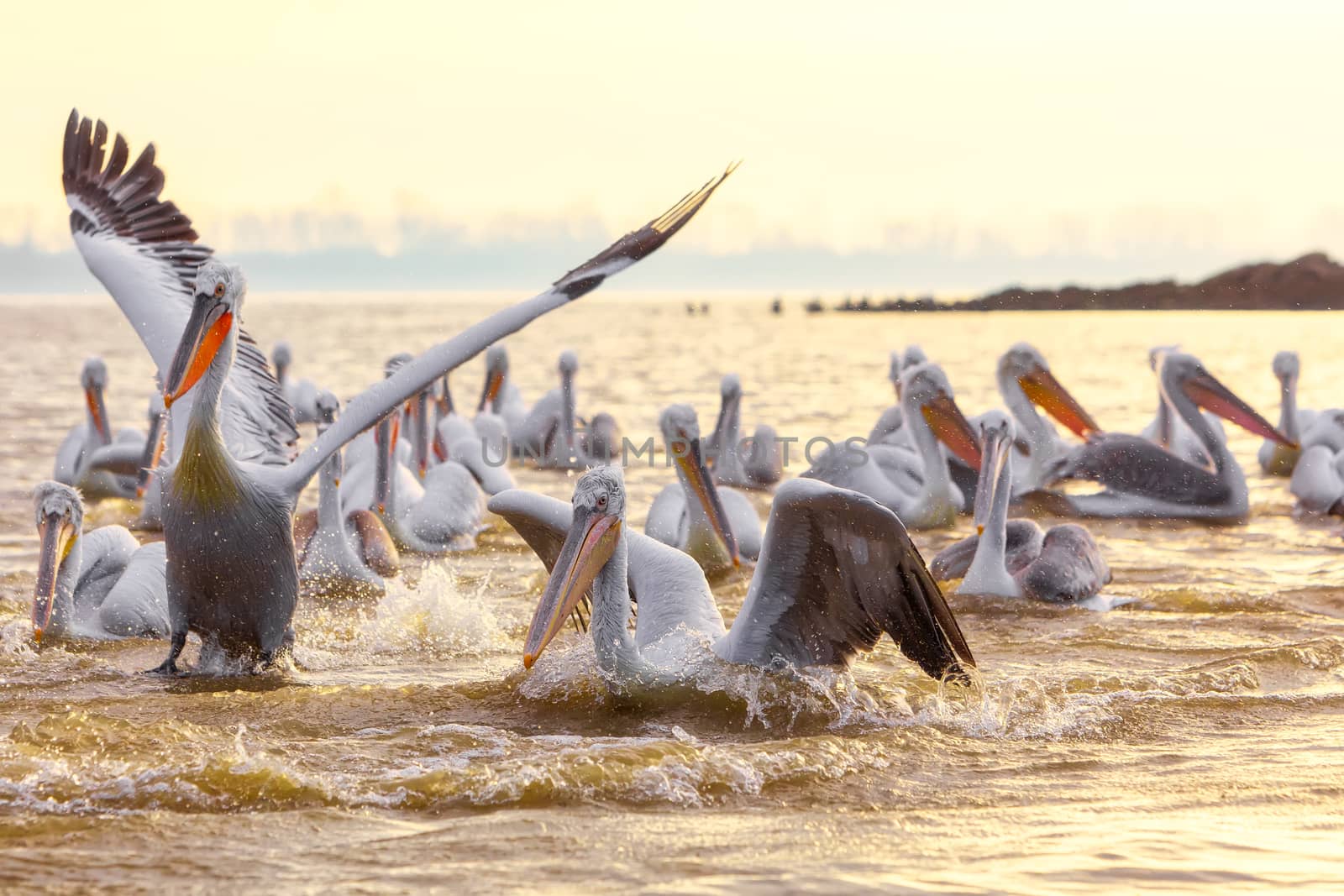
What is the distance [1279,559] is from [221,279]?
570 cm

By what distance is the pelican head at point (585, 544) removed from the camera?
186 inches

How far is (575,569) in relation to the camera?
475 cm

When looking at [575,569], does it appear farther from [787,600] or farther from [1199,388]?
[1199,388]

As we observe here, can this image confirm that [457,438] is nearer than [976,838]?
No

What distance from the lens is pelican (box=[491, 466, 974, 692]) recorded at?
4.46 meters

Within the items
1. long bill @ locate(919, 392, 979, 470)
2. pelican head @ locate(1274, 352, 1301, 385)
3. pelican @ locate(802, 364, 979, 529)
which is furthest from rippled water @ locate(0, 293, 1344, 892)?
pelican head @ locate(1274, 352, 1301, 385)

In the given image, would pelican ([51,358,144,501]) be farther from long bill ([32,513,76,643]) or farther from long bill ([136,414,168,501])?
long bill ([32,513,76,643])

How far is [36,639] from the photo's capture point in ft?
19.3

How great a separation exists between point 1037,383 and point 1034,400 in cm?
13

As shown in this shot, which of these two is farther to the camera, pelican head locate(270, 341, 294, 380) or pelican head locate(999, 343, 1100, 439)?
pelican head locate(270, 341, 294, 380)

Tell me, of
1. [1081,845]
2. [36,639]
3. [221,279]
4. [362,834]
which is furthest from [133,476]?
[1081,845]

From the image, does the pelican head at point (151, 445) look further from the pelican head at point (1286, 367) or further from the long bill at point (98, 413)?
the pelican head at point (1286, 367)

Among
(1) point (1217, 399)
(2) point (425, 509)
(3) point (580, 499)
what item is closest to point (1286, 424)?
(1) point (1217, 399)

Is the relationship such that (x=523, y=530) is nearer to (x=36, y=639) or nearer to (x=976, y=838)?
(x=36, y=639)
